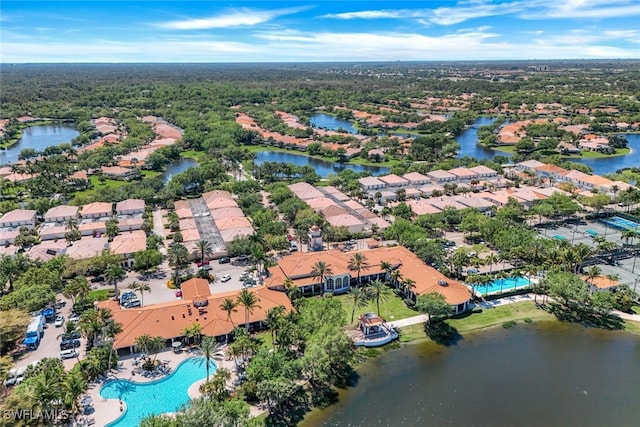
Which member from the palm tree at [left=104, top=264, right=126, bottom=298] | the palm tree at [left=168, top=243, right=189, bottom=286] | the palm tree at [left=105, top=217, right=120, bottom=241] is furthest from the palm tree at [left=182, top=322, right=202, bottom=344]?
the palm tree at [left=105, top=217, right=120, bottom=241]

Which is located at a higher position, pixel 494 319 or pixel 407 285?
pixel 407 285

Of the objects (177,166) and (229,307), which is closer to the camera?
(229,307)

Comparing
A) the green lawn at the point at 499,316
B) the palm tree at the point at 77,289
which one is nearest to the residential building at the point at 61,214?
the palm tree at the point at 77,289

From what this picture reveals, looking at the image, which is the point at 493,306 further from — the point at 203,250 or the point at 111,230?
the point at 111,230

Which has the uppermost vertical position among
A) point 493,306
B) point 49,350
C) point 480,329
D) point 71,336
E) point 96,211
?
point 96,211

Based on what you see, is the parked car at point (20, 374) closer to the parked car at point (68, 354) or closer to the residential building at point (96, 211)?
the parked car at point (68, 354)

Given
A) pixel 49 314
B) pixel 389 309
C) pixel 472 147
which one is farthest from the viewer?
pixel 472 147

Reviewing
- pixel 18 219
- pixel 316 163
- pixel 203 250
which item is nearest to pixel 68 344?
pixel 203 250

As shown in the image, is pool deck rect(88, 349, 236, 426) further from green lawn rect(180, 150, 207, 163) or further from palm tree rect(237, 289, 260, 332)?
green lawn rect(180, 150, 207, 163)
